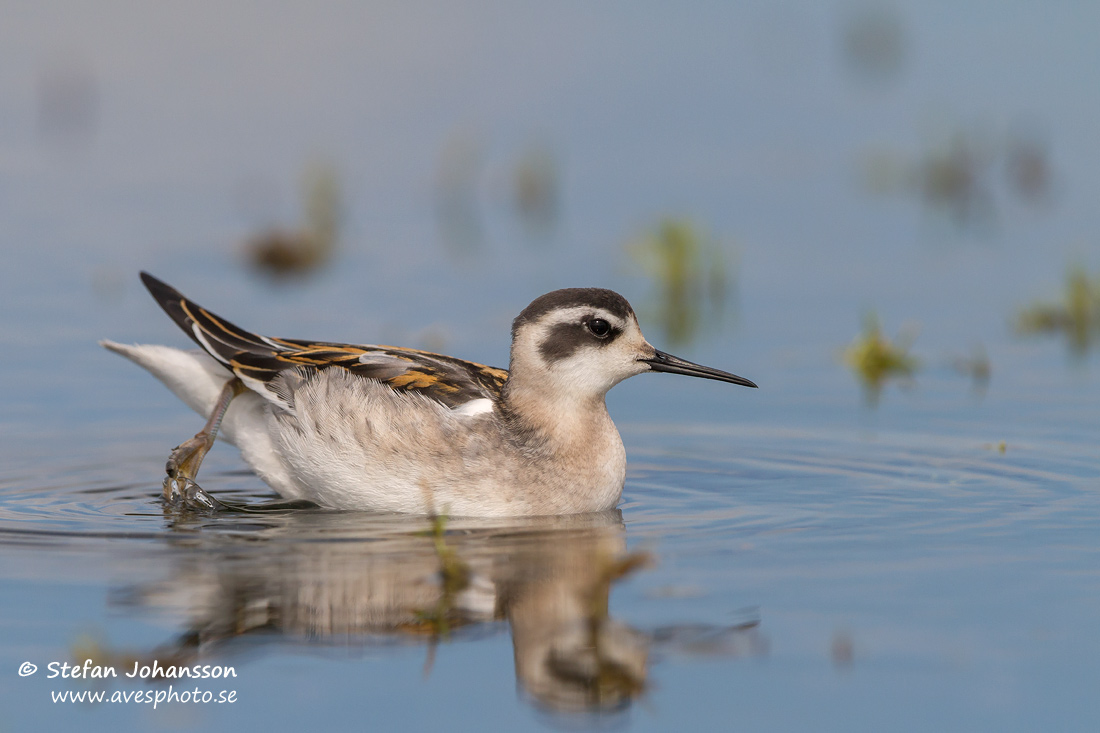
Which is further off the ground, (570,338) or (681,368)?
(570,338)

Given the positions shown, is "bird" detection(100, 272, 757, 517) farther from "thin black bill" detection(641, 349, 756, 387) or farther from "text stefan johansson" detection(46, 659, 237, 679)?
"text stefan johansson" detection(46, 659, 237, 679)

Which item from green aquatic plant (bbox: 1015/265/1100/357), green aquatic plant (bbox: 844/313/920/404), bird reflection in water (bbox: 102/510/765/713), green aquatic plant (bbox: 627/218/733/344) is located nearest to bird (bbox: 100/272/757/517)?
bird reflection in water (bbox: 102/510/765/713)

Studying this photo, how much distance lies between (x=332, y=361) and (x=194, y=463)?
1055 mm

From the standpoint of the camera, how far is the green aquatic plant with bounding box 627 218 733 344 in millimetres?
14695

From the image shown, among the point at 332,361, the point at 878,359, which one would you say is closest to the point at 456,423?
the point at 332,361

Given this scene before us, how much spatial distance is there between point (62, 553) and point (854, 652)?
12.8 ft

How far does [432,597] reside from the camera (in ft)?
23.3

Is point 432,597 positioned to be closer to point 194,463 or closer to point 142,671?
point 142,671

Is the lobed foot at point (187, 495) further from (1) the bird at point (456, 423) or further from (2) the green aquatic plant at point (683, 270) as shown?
(2) the green aquatic plant at point (683, 270)

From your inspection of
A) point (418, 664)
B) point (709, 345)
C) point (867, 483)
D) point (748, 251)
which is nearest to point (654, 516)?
point (867, 483)

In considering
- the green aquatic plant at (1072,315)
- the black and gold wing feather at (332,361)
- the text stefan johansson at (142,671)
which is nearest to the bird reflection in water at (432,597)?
the text stefan johansson at (142,671)

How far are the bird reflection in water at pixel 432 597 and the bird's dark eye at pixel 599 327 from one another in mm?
1154

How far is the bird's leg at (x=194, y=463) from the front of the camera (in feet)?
30.9

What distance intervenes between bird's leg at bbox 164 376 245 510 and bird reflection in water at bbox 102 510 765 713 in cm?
67
